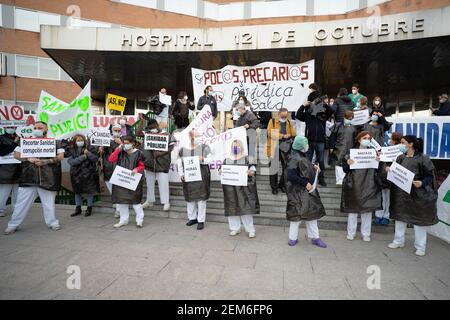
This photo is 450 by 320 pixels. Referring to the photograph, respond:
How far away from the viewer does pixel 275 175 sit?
6895 millimetres

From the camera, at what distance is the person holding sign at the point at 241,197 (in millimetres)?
5250

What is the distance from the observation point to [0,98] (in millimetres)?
21578

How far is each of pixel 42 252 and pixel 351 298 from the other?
4767mm

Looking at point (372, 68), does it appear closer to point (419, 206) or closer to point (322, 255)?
point (419, 206)

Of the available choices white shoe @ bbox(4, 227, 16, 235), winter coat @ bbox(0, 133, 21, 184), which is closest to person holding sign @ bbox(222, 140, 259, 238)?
white shoe @ bbox(4, 227, 16, 235)

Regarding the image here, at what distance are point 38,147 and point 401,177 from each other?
6939 millimetres

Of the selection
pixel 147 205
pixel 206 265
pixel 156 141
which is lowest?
pixel 206 265

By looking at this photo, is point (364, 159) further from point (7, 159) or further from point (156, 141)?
point (7, 159)

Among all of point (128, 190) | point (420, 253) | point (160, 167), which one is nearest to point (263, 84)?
point (160, 167)

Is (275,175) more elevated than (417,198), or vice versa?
(275,175)

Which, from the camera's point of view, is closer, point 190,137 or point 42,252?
point 42,252

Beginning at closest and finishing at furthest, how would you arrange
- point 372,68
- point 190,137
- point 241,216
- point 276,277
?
point 276,277, point 241,216, point 190,137, point 372,68

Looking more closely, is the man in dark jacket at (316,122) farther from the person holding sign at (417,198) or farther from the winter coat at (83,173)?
the winter coat at (83,173)
